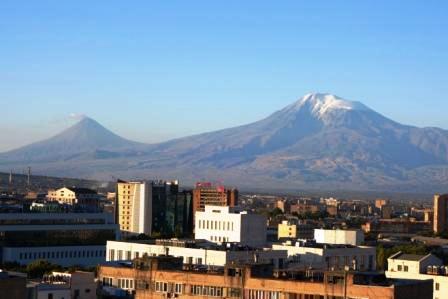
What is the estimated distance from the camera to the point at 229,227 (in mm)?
99375

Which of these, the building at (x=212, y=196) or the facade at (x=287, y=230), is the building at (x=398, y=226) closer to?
the building at (x=212, y=196)

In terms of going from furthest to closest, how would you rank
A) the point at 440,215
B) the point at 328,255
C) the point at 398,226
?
the point at 440,215
the point at 398,226
the point at 328,255

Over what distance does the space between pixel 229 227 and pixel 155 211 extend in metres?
45.2

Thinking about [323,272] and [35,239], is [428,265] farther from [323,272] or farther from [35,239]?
[35,239]

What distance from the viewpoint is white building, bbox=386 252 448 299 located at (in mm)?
60875

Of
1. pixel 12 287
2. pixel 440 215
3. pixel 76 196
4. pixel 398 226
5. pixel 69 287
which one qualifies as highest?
pixel 76 196

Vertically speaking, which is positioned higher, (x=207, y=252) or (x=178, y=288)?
(x=207, y=252)

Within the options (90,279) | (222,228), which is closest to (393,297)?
(90,279)

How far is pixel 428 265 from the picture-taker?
6919cm

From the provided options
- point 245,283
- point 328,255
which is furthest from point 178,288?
point 328,255

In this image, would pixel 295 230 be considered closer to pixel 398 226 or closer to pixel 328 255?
pixel 398 226

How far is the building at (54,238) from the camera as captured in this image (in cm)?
10062

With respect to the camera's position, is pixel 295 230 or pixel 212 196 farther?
pixel 212 196

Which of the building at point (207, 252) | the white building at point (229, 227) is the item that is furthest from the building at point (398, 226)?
the building at point (207, 252)
